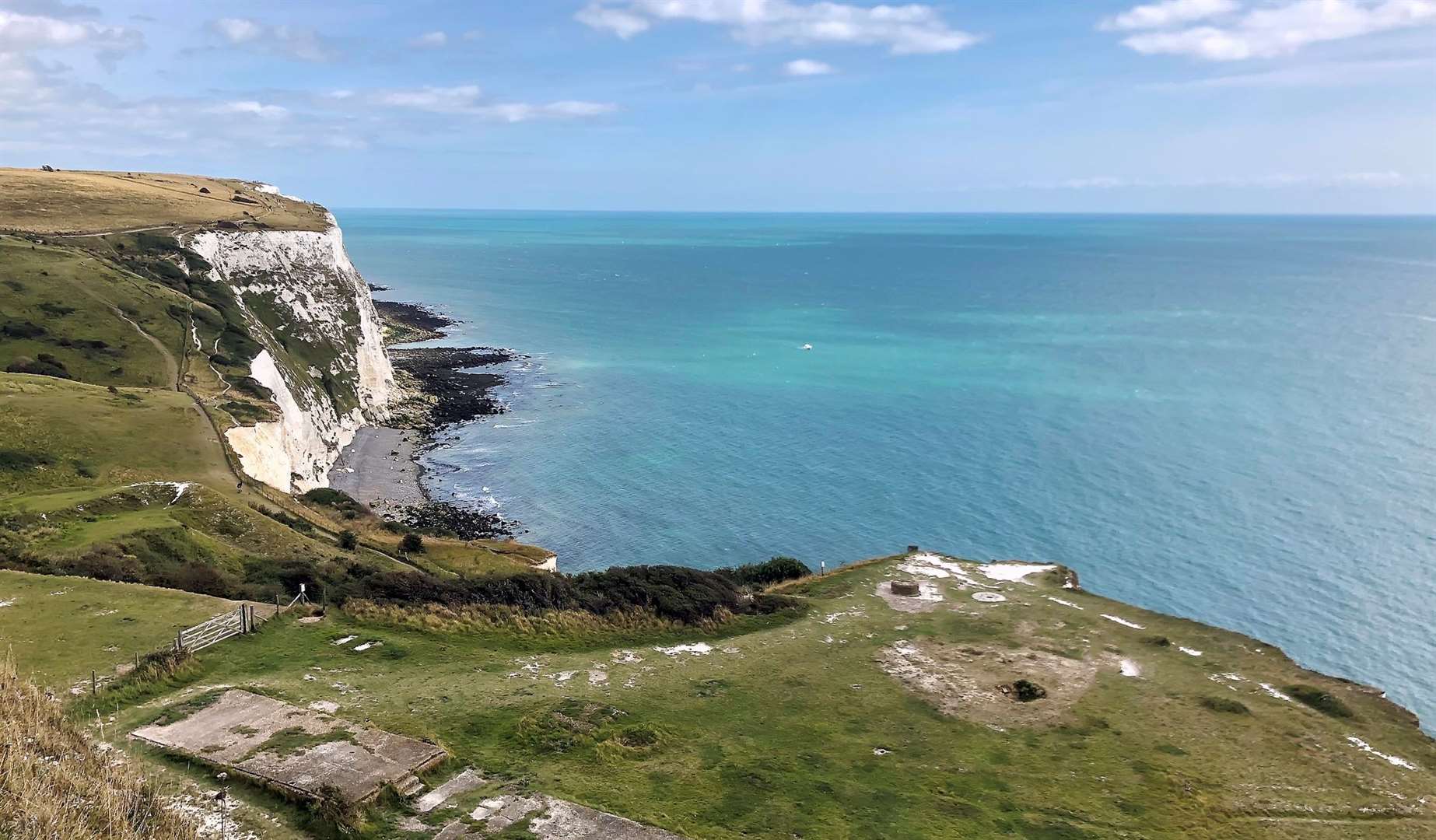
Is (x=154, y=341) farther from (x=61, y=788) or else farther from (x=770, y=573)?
(x=61, y=788)

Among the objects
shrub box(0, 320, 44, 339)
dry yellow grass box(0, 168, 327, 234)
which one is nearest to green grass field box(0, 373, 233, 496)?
shrub box(0, 320, 44, 339)

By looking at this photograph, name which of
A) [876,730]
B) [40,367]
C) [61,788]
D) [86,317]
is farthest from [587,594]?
[86,317]

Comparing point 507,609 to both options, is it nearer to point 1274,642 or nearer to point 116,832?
point 116,832

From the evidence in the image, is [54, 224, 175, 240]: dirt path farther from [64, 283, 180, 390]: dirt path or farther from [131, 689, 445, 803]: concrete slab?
[131, 689, 445, 803]: concrete slab

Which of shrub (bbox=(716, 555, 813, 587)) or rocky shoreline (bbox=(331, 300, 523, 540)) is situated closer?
shrub (bbox=(716, 555, 813, 587))

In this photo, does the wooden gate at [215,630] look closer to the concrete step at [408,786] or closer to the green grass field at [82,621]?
the green grass field at [82,621]

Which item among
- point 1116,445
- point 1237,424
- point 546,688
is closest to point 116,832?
point 546,688

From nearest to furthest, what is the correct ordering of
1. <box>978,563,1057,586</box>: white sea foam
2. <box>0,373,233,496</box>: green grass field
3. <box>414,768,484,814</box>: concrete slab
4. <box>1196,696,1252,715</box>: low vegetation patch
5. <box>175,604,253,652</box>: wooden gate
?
<box>414,768,484,814</box>: concrete slab, <box>175,604,253,652</box>: wooden gate, <box>1196,696,1252,715</box>: low vegetation patch, <box>0,373,233,496</box>: green grass field, <box>978,563,1057,586</box>: white sea foam
